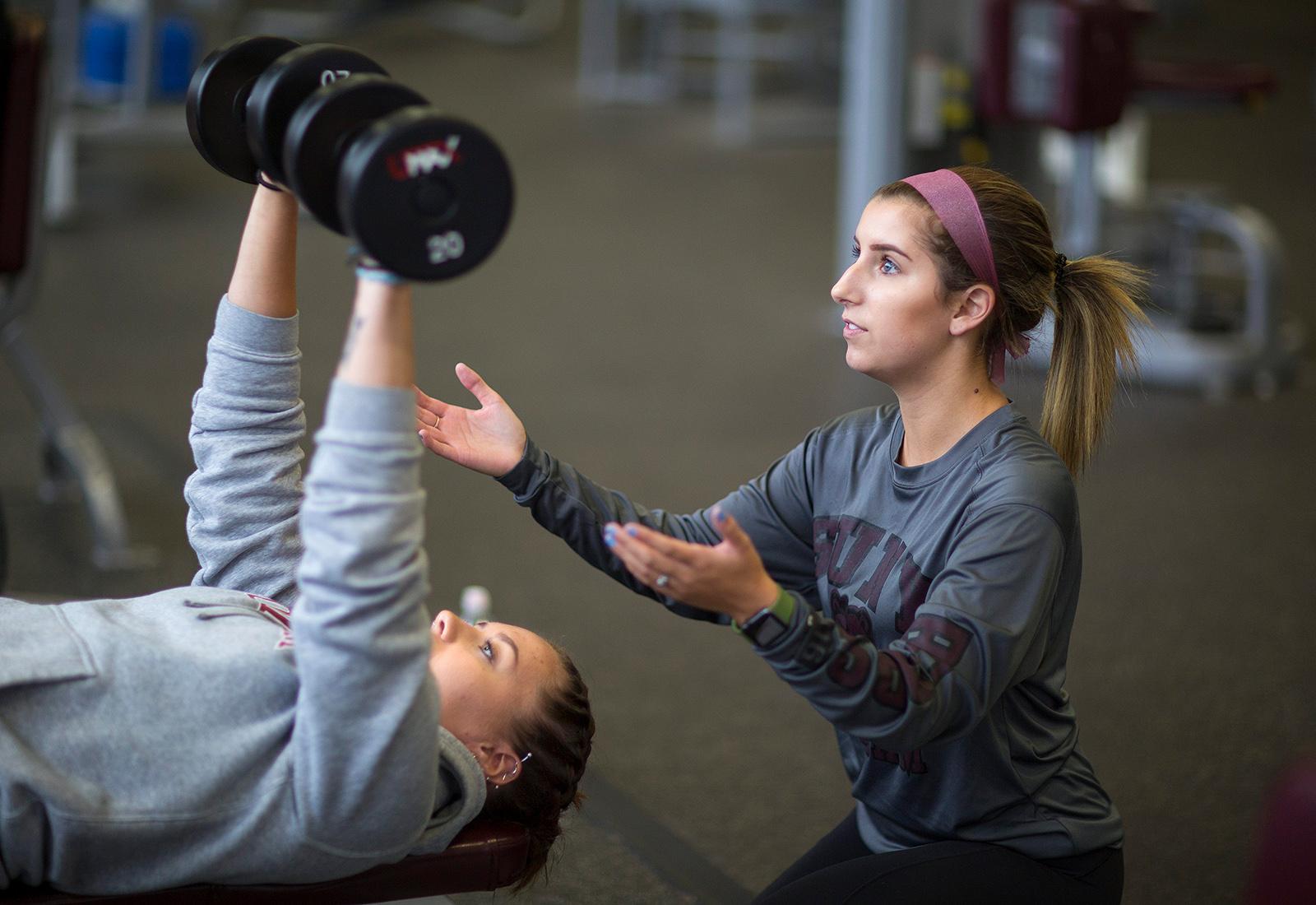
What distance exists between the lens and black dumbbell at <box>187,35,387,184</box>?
124 cm

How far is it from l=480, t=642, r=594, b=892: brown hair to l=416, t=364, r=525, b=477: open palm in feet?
0.72

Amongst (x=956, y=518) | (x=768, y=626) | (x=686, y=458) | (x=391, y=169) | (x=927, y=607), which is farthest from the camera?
(x=686, y=458)

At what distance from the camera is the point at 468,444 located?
5.08ft

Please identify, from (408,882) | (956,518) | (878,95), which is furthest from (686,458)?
(408,882)

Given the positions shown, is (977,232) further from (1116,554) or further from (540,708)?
(1116,554)

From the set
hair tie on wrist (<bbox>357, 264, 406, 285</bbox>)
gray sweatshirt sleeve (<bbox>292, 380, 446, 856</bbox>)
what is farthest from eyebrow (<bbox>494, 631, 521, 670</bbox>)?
hair tie on wrist (<bbox>357, 264, 406, 285</bbox>)

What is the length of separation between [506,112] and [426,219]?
6621 mm

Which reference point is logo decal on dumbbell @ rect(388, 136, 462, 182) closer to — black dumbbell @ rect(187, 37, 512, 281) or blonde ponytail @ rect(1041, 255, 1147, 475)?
black dumbbell @ rect(187, 37, 512, 281)

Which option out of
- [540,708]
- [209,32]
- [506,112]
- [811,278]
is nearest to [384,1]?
[209,32]

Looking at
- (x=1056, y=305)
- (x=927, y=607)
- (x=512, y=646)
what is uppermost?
(x=1056, y=305)

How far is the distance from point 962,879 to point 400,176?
33.7 inches

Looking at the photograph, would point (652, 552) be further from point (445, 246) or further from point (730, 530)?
point (445, 246)

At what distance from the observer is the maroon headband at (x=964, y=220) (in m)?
1.44

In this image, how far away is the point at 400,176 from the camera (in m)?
1.06
